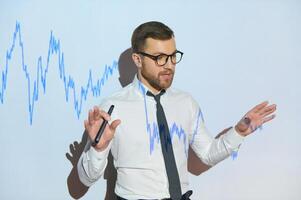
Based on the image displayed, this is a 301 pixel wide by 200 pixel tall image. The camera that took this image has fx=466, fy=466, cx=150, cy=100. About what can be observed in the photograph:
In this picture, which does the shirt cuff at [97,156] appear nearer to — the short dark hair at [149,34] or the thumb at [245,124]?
the short dark hair at [149,34]

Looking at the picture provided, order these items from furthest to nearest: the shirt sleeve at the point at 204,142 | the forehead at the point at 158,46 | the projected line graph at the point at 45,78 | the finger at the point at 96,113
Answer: the projected line graph at the point at 45,78
the shirt sleeve at the point at 204,142
the forehead at the point at 158,46
the finger at the point at 96,113

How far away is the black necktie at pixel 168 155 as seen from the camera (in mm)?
1728

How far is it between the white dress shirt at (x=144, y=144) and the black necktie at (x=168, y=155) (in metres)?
0.02

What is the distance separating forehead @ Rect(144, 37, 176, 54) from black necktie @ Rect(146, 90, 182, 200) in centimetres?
18

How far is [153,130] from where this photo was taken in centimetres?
178

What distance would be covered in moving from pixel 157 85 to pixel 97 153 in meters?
0.36

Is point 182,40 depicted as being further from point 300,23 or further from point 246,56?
point 300,23

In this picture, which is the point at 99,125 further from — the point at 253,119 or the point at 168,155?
the point at 253,119

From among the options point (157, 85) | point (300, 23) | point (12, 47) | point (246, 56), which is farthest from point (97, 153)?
point (300, 23)

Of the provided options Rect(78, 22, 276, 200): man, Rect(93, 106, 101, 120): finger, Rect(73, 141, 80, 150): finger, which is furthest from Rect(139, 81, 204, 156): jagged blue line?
Rect(73, 141, 80, 150): finger

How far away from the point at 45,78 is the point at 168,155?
0.68 m

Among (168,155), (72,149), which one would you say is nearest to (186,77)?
(168,155)

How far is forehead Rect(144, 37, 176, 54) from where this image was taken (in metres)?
1.71

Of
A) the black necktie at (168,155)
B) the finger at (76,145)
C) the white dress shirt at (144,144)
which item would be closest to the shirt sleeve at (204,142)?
the white dress shirt at (144,144)
